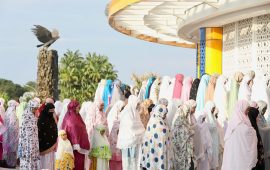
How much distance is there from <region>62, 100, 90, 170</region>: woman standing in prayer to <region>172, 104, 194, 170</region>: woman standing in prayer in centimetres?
159

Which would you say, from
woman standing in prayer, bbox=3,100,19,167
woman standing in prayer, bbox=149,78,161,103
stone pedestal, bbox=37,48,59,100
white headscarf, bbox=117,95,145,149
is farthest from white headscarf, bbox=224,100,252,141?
stone pedestal, bbox=37,48,59,100

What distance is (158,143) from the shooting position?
10.7 metres

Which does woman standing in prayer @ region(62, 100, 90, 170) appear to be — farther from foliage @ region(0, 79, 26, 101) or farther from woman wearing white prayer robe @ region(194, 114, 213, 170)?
foliage @ region(0, 79, 26, 101)

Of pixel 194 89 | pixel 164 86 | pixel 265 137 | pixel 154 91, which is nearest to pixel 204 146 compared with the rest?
pixel 265 137

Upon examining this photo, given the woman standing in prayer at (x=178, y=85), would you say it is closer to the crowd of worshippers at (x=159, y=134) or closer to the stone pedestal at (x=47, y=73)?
the crowd of worshippers at (x=159, y=134)

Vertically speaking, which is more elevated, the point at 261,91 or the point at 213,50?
the point at 213,50

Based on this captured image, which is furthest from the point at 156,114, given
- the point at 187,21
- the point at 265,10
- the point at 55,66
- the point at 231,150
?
the point at 55,66

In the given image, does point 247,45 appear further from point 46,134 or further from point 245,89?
point 46,134

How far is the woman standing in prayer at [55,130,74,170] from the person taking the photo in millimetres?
11453

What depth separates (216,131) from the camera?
12.2m

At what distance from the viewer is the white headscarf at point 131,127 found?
11.9m

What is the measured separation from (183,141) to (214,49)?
763 centimetres

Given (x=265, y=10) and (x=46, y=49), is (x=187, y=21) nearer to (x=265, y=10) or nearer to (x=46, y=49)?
(x=265, y=10)

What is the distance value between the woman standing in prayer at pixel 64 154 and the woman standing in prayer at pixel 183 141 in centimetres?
168
